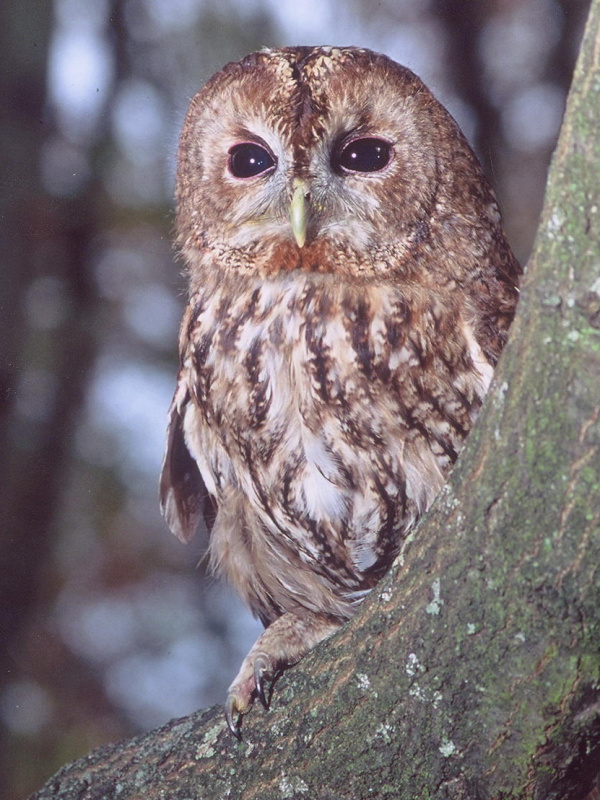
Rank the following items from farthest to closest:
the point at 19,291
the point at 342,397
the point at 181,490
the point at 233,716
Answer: the point at 19,291 < the point at 181,490 < the point at 342,397 < the point at 233,716

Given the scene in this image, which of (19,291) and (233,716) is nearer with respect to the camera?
(233,716)

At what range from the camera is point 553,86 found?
11.7ft

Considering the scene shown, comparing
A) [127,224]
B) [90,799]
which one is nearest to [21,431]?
[127,224]

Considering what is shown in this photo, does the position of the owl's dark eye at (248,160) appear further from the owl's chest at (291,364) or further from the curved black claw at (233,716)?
the curved black claw at (233,716)

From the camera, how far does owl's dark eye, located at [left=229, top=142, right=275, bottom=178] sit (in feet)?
5.68

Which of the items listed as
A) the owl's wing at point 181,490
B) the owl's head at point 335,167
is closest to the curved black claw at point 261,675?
the owl's wing at point 181,490

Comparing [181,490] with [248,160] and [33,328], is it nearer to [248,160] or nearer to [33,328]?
[248,160]

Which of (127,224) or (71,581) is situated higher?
(127,224)

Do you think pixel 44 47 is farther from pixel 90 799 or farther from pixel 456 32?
pixel 90 799

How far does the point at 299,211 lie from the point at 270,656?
0.85 m

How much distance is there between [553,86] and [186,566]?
243cm

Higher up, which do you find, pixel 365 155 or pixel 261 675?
pixel 365 155

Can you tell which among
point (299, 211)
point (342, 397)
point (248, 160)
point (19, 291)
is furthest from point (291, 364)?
point (19, 291)

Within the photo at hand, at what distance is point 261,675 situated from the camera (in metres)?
1.61
